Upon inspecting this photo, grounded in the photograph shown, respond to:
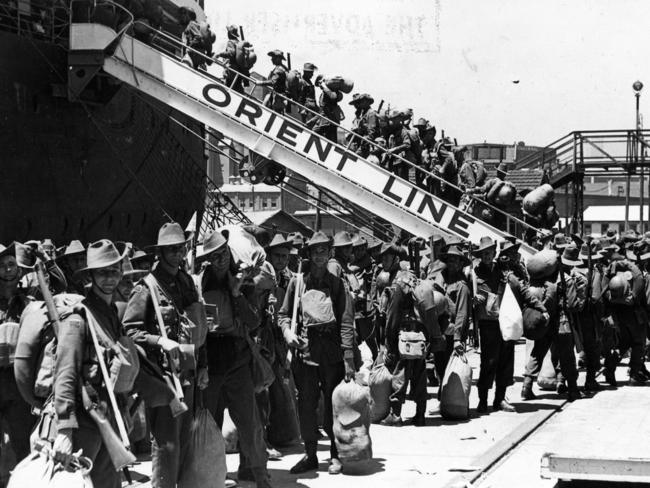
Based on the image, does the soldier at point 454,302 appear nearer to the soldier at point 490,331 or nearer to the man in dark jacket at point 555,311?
the soldier at point 490,331

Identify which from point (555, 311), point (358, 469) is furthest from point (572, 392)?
point (358, 469)

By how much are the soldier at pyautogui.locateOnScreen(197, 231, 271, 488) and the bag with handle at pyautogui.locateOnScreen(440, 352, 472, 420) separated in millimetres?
4135

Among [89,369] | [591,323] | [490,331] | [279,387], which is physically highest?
[591,323]

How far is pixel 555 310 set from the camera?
521 inches

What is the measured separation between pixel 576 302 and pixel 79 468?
8.90 m

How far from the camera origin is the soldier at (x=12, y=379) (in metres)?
7.38

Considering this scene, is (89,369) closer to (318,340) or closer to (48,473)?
(48,473)

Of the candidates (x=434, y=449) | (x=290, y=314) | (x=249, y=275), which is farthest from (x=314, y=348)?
(x=434, y=449)

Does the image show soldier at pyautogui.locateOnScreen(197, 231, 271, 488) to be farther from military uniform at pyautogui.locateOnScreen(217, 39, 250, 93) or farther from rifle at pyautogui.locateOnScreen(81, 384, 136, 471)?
military uniform at pyautogui.locateOnScreen(217, 39, 250, 93)

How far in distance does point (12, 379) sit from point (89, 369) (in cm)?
171

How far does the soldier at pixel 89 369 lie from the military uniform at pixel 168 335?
2.12ft

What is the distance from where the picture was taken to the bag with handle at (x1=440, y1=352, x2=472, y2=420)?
11.8 metres

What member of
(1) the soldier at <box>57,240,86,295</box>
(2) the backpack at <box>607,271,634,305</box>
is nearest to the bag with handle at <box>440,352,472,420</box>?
(2) the backpack at <box>607,271,634,305</box>

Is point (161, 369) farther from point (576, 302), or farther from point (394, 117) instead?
point (394, 117)
